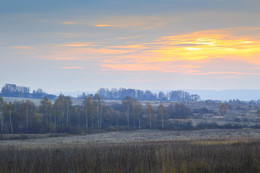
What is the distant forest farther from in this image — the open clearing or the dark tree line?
Result: the open clearing

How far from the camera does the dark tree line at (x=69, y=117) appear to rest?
71938 mm

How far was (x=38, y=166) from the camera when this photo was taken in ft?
52.6

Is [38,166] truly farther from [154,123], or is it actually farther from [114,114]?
[114,114]

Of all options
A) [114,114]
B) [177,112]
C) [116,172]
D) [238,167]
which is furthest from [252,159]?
[177,112]

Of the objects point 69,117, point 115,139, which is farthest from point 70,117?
point 115,139

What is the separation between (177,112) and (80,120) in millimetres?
35876

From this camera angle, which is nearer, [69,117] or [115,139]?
[115,139]

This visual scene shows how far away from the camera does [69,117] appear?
282 ft

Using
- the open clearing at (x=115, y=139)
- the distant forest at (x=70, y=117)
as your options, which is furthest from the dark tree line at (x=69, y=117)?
the open clearing at (x=115, y=139)

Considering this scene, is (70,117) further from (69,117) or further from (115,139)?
(115,139)

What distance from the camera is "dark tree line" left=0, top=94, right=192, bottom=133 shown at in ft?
236

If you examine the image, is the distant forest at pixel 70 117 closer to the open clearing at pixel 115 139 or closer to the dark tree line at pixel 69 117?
the dark tree line at pixel 69 117

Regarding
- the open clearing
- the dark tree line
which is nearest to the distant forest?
the dark tree line

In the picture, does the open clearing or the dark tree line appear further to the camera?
the dark tree line
